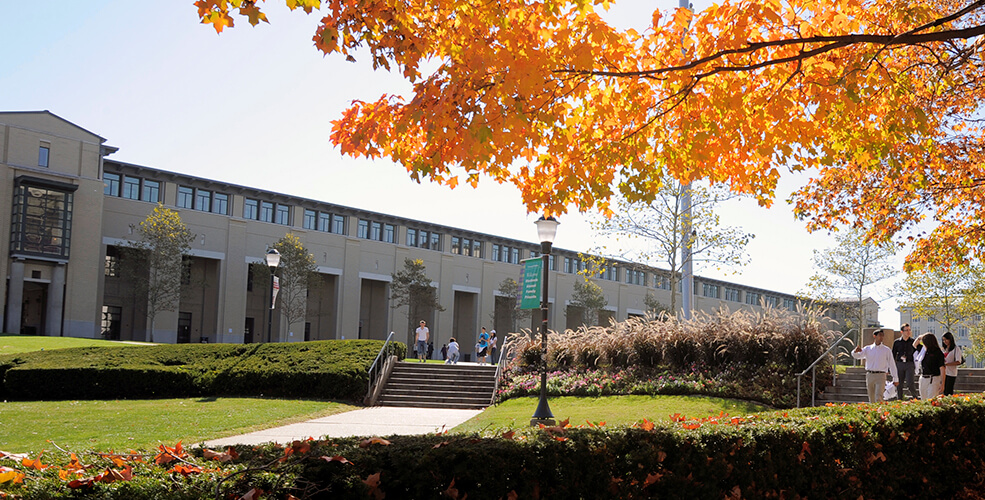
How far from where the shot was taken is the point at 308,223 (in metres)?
57.1

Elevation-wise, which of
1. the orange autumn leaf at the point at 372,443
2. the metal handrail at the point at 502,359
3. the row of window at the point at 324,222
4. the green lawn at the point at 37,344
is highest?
the row of window at the point at 324,222

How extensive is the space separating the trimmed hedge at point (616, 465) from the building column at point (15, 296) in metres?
45.0

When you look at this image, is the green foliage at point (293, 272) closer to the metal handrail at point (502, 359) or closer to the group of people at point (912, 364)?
the metal handrail at point (502, 359)

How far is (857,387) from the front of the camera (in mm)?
17391

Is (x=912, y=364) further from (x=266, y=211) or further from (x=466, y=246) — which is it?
(x=466, y=246)

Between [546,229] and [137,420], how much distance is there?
848 centimetres

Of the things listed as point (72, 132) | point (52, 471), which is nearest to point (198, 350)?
point (52, 471)

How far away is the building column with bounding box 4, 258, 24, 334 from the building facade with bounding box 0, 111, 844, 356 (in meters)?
0.06

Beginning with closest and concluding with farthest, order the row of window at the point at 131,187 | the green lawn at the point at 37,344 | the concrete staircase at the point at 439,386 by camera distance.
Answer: the concrete staircase at the point at 439,386 < the green lawn at the point at 37,344 < the row of window at the point at 131,187

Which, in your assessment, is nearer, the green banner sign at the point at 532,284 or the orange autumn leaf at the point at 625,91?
the orange autumn leaf at the point at 625,91

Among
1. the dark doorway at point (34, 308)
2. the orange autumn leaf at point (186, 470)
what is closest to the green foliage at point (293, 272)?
the dark doorway at point (34, 308)

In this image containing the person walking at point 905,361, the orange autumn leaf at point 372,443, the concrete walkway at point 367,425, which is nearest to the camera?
the orange autumn leaf at point 372,443

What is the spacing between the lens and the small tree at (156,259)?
4506 cm

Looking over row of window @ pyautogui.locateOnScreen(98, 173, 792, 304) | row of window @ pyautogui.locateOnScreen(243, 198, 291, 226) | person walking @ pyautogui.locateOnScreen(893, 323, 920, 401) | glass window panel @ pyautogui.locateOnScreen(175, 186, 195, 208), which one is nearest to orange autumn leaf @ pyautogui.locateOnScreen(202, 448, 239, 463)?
person walking @ pyautogui.locateOnScreen(893, 323, 920, 401)
